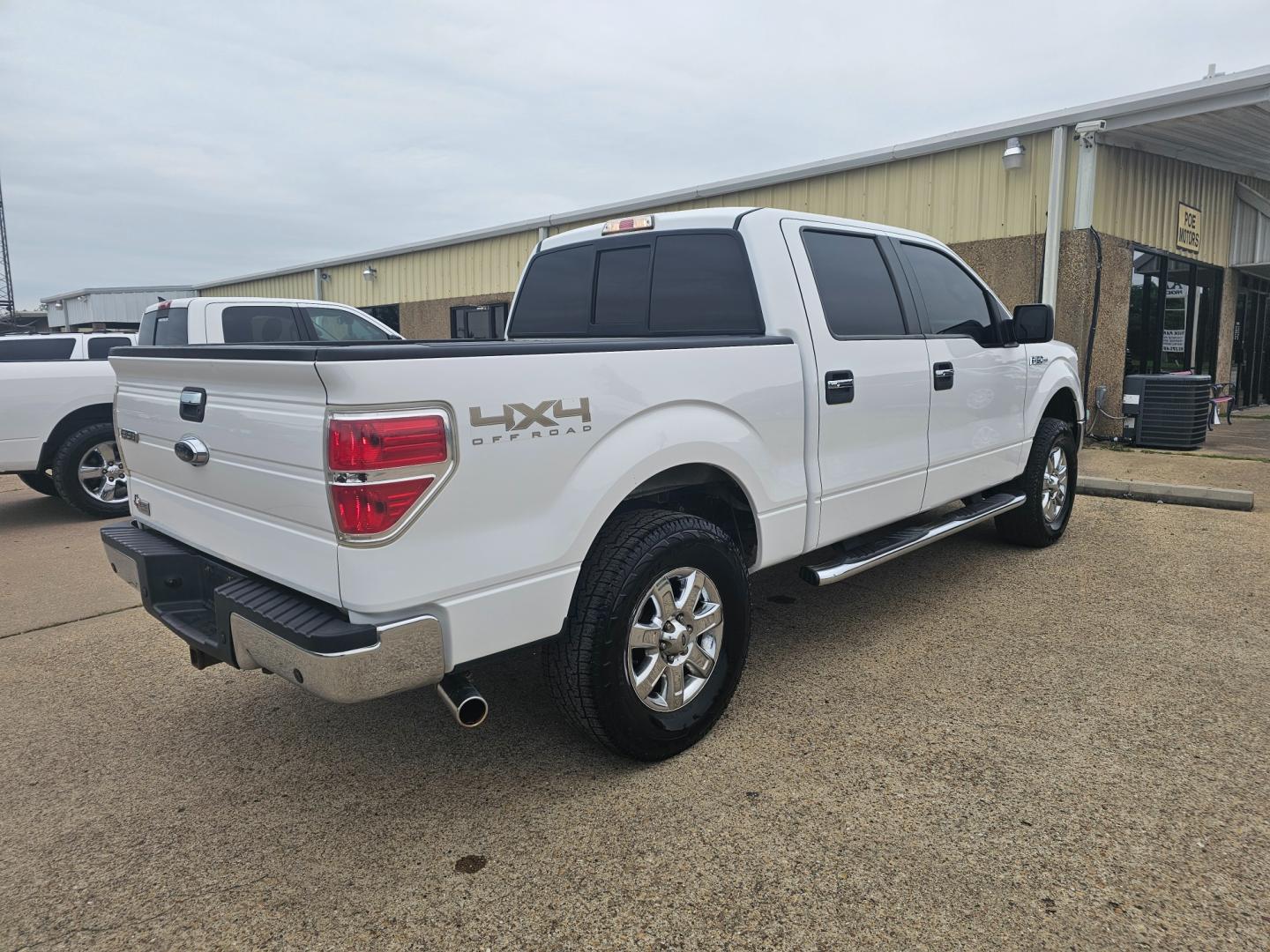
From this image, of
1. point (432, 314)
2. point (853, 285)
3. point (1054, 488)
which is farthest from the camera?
point (432, 314)

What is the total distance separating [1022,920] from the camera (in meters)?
2.12

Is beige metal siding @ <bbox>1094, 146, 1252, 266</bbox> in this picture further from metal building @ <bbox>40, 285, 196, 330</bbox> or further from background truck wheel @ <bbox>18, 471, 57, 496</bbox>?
metal building @ <bbox>40, 285, 196, 330</bbox>

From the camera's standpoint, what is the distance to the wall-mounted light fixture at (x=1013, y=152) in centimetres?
966

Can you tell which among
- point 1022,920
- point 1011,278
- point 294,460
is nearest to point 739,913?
point 1022,920

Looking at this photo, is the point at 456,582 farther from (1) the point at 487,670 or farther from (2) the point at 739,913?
(1) the point at 487,670

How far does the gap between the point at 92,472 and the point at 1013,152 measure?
32.7 feet

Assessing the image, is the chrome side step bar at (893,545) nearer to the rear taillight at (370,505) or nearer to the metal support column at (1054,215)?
the rear taillight at (370,505)

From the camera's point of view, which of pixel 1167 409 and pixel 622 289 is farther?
pixel 1167 409

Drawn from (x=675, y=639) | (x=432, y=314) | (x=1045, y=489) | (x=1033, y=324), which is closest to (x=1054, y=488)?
(x=1045, y=489)

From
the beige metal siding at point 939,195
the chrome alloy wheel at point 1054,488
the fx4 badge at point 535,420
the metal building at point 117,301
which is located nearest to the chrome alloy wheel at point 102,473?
the fx4 badge at point 535,420

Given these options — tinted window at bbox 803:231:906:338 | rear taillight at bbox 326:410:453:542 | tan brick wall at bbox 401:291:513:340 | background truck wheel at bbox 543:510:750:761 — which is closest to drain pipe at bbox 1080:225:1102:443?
tinted window at bbox 803:231:906:338

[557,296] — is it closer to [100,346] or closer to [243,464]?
[243,464]

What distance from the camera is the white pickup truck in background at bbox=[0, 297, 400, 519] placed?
6.88 m

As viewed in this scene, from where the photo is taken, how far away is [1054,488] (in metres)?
5.59
